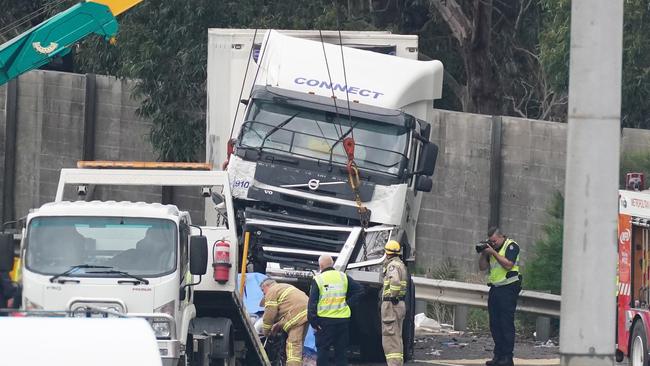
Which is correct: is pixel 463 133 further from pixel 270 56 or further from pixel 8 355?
pixel 8 355

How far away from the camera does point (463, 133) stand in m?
25.9

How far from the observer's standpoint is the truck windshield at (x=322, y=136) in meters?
18.1

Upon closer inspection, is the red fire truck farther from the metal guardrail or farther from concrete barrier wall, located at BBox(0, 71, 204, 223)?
concrete barrier wall, located at BBox(0, 71, 204, 223)

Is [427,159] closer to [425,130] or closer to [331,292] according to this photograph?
[425,130]

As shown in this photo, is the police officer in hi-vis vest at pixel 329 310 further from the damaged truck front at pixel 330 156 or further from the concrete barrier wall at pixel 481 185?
the concrete barrier wall at pixel 481 185

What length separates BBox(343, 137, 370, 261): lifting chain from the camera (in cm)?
1753

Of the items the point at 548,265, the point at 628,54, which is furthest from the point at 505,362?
the point at 628,54

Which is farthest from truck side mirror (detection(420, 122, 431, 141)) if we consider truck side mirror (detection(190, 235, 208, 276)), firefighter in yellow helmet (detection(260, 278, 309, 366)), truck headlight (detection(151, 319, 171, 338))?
truck headlight (detection(151, 319, 171, 338))

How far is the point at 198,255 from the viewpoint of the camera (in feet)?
44.8

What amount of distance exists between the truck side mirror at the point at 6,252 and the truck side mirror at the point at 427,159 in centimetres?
684

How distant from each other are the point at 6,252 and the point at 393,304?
522cm

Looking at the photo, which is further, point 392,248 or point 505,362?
point 505,362

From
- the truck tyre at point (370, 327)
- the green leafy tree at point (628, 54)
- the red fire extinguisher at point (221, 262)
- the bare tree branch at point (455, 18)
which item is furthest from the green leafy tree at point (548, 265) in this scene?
the red fire extinguisher at point (221, 262)

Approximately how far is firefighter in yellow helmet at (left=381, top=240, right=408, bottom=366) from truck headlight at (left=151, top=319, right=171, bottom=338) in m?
4.34
